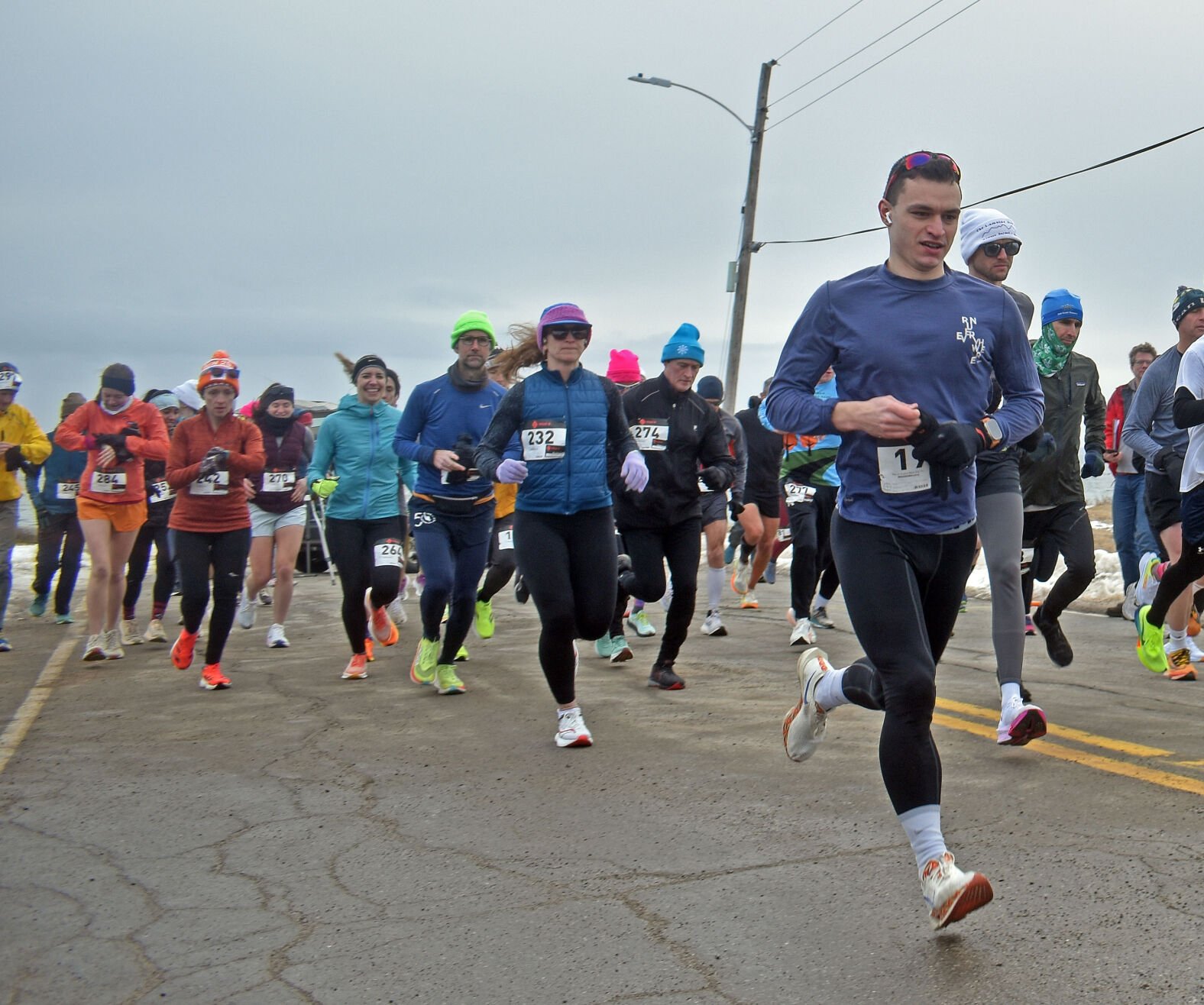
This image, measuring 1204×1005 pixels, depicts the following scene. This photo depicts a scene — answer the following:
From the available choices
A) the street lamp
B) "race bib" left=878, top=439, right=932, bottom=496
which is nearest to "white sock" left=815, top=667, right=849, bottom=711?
"race bib" left=878, top=439, right=932, bottom=496

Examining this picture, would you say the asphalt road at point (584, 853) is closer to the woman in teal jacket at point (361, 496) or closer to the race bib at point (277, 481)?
→ the woman in teal jacket at point (361, 496)

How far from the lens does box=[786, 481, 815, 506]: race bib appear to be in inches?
419

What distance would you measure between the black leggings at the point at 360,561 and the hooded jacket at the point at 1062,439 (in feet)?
12.8

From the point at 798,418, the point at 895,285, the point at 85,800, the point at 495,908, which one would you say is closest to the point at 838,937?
the point at 495,908

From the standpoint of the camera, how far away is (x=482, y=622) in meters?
10.8

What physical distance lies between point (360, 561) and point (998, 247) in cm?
451

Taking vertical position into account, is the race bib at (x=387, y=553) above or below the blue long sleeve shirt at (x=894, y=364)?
below

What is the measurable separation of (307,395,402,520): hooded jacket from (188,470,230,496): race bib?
581mm

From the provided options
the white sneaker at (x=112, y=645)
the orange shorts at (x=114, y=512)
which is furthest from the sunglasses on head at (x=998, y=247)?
the white sneaker at (x=112, y=645)

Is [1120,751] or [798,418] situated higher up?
[798,418]

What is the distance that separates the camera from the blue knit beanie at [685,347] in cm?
851

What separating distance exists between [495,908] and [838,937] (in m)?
0.99

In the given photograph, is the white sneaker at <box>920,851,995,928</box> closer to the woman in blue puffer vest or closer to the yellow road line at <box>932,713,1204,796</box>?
the yellow road line at <box>932,713,1204,796</box>

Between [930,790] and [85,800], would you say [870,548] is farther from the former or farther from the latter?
[85,800]
